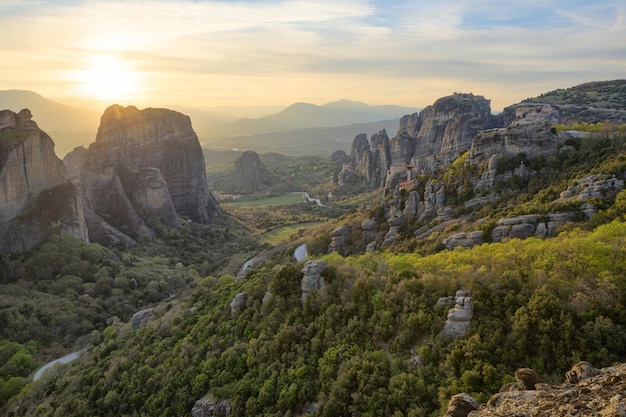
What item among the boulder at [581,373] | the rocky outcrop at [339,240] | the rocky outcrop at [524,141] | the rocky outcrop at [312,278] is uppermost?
the rocky outcrop at [524,141]

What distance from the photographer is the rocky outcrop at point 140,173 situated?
7381cm

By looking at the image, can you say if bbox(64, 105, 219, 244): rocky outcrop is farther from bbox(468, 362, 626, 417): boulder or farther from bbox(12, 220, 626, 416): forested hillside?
bbox(468, 362, 626, 417): boulder

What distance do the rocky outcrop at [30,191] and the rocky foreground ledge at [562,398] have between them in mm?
57211

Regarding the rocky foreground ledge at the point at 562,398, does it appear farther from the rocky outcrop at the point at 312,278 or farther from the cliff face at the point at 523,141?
the cliff face at the point at 523,141

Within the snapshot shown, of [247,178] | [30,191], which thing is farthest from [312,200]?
[30,191]

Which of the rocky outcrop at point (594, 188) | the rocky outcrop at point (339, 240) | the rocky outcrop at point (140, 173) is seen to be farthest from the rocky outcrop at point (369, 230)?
the rocky outcrop at point (140, 173)

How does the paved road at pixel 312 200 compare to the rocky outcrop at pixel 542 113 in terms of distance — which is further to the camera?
the paved road at pixel 312 200

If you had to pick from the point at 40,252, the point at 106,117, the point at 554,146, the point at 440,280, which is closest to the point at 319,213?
the point at 106,117

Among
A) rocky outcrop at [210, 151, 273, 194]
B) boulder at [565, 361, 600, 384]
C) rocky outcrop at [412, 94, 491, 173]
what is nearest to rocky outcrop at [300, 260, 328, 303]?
boulder at [565, 361, 600, 384]

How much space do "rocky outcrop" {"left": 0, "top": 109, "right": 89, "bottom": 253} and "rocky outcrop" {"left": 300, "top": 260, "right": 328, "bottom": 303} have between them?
4479 centimetres

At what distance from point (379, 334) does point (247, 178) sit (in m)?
145

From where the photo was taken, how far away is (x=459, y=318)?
18000 millimetres

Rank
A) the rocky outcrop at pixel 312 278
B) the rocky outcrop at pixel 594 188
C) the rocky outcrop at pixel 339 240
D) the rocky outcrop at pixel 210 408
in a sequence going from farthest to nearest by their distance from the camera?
the rocky outcrop at pixel 339 240
the rocky outcrop at pixel 594 188
the rocky outcrop at pixel 312 278
the rocky outcrop at pixel 210 408

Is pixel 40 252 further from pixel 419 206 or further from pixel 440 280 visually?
pixel 440 280
